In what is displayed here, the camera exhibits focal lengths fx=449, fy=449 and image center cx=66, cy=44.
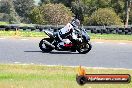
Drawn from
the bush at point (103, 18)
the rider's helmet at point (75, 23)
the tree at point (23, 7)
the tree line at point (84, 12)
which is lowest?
the tree at point (23, 7)

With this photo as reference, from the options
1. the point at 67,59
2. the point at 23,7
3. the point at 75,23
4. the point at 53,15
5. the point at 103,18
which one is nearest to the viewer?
the point at 67,59

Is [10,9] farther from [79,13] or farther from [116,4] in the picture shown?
[116,4]

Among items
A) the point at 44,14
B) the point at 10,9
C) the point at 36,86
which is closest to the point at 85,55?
the point at 36,86

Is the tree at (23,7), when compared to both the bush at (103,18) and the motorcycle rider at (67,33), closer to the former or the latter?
the bush at (103,18)

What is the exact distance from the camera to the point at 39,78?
10688 millimetres

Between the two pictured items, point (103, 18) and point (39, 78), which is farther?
point (103, 18)

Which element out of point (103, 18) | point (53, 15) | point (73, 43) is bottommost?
point (53, 15)

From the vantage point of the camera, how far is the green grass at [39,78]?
9.02 metres

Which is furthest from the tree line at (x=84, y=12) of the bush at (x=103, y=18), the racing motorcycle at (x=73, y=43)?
the racing motorcycle at (x=73, y=43)

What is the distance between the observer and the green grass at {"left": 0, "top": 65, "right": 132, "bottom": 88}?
902cm

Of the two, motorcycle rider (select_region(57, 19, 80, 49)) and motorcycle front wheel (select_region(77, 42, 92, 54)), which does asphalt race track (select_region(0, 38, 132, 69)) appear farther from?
motorcycle rider (select_region(57, 19, 80, 49))

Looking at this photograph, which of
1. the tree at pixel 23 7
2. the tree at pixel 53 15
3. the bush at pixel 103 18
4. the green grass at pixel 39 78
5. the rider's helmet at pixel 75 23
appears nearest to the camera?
the green grass at pixel 39 78

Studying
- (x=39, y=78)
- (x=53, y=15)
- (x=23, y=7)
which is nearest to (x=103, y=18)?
(x=53, y=15)

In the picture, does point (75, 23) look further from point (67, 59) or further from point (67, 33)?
point (67, 59)
